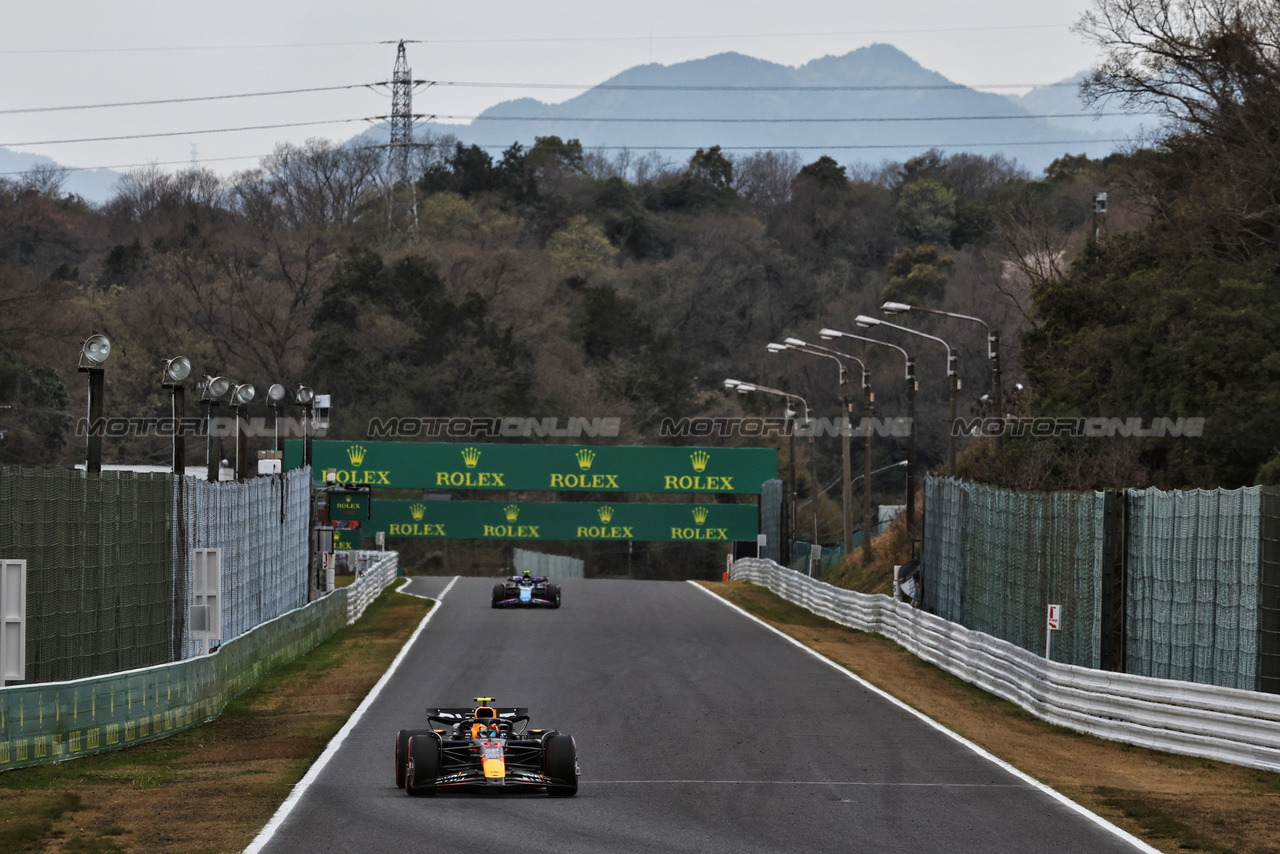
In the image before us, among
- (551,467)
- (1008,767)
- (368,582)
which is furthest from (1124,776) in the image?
(551,467)

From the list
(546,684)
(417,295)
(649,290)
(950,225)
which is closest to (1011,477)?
(546,684)

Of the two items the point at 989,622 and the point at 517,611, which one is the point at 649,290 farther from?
the point at 989,622

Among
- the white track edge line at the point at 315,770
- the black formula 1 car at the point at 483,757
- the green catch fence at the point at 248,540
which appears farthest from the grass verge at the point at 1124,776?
the green catch fence at the point at 248,540

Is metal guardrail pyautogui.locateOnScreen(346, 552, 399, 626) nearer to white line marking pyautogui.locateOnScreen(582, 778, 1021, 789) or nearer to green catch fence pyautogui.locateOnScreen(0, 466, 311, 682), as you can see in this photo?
green catch fence pyautogui.locateOnScreen(0, 466, 311, 682)

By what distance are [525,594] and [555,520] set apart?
1849 centimetres

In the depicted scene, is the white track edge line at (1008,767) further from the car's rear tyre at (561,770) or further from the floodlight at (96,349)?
the floodlight at (96,349)

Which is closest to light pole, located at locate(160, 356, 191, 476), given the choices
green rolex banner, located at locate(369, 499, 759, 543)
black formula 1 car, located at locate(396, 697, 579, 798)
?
black formula 1 car, located at locate(396, 697, 579, 798)

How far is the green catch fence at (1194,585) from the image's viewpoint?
17375mm

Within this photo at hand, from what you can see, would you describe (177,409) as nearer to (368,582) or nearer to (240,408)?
(240,408)

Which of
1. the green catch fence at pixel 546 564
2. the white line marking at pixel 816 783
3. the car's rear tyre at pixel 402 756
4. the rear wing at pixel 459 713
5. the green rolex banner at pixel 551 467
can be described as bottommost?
the green catch fence at pixel 546 564

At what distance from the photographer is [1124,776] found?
15641 mm

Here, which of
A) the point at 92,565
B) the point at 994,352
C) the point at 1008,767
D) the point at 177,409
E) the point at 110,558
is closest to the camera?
the point at 1008,767

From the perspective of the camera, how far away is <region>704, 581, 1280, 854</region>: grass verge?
1233cm

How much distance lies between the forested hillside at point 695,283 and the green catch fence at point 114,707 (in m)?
24.9
